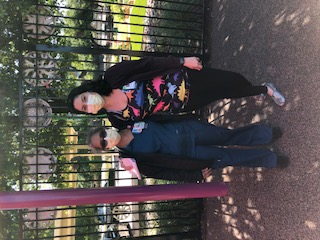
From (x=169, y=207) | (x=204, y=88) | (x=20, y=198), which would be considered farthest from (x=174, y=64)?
(x=169, y=207)

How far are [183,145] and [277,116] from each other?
4.03 ft

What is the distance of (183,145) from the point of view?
342 centimetres

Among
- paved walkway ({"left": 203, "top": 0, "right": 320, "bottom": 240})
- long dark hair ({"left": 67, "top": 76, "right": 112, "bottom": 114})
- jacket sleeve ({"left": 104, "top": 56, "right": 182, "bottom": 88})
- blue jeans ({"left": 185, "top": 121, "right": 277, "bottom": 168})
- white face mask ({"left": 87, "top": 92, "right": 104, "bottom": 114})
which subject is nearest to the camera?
white face mask ({"left": 87, "top": 92, "right": 104, "bottom": 114})

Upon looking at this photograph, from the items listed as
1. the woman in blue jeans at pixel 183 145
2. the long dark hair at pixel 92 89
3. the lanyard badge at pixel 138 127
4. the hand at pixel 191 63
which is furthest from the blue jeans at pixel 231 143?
the long dark hair at pixel 92 89

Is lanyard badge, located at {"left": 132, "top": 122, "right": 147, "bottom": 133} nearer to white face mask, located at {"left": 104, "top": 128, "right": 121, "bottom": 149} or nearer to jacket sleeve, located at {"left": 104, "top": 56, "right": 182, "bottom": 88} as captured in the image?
white face mask, located at {"left": 104, "top": 128, "right": 121, "bottom": 149}

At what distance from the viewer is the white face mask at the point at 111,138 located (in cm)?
306

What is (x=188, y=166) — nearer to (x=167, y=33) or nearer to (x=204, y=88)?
(x=204, y=88)

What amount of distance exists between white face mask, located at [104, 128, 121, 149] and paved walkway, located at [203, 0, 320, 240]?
179 cm

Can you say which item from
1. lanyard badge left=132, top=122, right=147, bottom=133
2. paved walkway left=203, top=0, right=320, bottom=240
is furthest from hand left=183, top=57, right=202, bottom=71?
paved walkway left=203, top=0, right=320, bottom=240

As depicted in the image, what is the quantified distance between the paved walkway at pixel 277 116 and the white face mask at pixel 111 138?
70.5 inches

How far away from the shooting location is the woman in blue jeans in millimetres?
3279

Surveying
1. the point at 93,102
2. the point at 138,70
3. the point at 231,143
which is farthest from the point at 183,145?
the point at 93,102

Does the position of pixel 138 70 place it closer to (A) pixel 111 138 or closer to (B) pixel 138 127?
(B) pixel 138 127

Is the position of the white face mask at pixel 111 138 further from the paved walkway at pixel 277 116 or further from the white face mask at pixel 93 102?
the paved walkway at pixel 277 116
